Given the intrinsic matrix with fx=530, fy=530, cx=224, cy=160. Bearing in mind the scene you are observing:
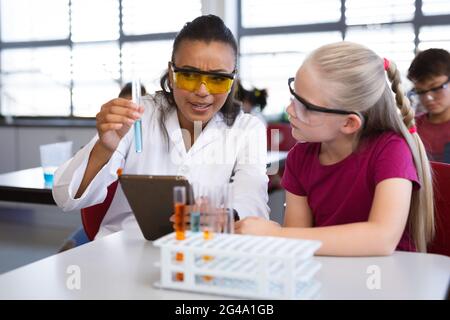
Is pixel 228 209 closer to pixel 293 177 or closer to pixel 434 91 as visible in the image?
pixel 293 177

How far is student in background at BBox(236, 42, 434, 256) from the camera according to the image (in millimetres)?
1135

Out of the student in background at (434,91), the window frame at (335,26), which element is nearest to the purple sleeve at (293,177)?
the student in background at (434,91)

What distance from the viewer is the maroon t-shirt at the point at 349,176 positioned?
1271 mm

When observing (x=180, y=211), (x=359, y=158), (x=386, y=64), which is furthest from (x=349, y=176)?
(x=180, y=211)

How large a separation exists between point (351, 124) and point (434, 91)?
1.59m

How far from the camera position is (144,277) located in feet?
3.17

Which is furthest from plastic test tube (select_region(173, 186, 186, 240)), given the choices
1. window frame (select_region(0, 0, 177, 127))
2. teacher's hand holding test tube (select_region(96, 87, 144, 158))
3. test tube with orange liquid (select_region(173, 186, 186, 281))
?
window frame (select_region(0, 0, 177, 127))

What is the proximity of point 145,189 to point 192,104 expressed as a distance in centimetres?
59

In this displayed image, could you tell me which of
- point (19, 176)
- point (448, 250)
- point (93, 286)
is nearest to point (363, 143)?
point (448, 250)

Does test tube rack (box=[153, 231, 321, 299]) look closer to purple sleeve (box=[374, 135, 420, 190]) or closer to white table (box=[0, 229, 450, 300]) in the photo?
white table (box=[0, 229, 450, 300])

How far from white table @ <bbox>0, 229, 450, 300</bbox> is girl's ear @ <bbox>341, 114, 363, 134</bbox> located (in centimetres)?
34

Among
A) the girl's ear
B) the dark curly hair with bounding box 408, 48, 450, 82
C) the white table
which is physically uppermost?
the dark curly hair with bounding box 408, 48, 450, 82

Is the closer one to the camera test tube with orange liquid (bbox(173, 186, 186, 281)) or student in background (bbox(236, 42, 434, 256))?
test tube with orange liquid (bbox(173, 186, 186, 281))
